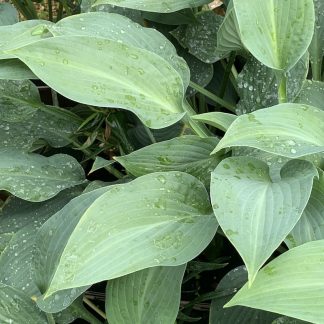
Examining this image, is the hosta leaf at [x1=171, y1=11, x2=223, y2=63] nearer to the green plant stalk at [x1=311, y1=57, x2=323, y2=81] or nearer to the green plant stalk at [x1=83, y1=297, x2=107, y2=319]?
the green plant stalk at [x1=311, y1=57, x2=323, y2=81]

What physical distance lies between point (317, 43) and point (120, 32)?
38 centimetres

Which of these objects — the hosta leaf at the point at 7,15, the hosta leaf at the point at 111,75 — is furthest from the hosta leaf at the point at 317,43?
the hosta leaf at the point at 7,15

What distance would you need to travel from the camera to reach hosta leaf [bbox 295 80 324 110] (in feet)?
3.27

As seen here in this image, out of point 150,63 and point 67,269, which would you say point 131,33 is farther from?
point 67,269

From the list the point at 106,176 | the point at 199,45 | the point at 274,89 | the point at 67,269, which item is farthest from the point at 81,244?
the point at 106,176

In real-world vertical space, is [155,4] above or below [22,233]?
above

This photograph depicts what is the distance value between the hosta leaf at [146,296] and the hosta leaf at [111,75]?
21 centimetres

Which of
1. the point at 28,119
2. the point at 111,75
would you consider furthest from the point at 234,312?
the point at 28,119

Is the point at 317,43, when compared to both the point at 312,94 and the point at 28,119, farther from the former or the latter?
the point at 28,119

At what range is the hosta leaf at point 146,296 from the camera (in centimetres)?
82

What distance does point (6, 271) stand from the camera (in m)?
0.97

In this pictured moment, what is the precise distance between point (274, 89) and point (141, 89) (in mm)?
275

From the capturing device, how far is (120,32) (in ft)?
3.23

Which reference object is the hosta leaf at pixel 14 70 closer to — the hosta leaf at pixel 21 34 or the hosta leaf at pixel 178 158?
the hosta leaf at pixel 21 34
